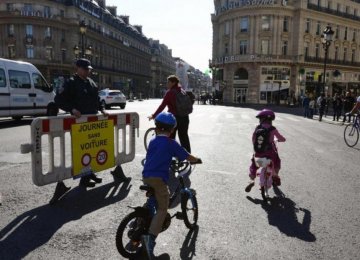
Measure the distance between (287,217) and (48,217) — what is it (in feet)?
10.1

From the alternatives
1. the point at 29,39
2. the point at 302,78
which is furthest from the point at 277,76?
the point at 29,39

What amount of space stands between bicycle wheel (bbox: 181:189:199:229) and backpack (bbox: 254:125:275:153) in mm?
1683

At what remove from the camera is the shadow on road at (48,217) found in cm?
352

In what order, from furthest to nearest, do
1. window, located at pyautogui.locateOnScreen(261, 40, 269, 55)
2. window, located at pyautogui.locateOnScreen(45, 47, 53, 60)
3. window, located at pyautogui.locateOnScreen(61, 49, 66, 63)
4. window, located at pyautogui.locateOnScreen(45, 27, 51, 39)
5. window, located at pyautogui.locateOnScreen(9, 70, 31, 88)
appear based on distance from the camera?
window, located at pyautogui.locateOnScreen(61, 49, 66, 63)
window, located at pyautogui.locateOnScreen(45, 47, 53, 60)
window, located at pyautogui.locateOnScreen(45, 27, 51, 39)
window, located at pyautogui.locateOnScreen(261, 40, 269, 55)
window, located at pyautogui.locateOnScreen(9, 70, 31, 88)

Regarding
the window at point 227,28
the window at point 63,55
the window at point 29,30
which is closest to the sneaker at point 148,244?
the window at point 227,28

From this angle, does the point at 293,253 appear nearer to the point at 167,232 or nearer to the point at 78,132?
the point at 167,232

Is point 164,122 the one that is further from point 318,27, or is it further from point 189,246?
point 318,27

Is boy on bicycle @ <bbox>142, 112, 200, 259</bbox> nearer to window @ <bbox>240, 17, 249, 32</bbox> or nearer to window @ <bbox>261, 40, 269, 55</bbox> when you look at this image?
window @ <bbox>261, 40, 269, 55</bbox>

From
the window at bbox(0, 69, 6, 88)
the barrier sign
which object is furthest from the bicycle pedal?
the window at bbox(0, 69, 6, 88)

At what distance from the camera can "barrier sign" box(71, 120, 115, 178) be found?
17.3 feet

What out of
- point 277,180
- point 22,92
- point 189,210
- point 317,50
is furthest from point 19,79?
point 317,50

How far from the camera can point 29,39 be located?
168 feet

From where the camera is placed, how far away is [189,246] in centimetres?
358

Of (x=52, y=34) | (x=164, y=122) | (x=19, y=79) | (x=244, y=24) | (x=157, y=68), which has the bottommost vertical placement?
(x=164, y=122)
